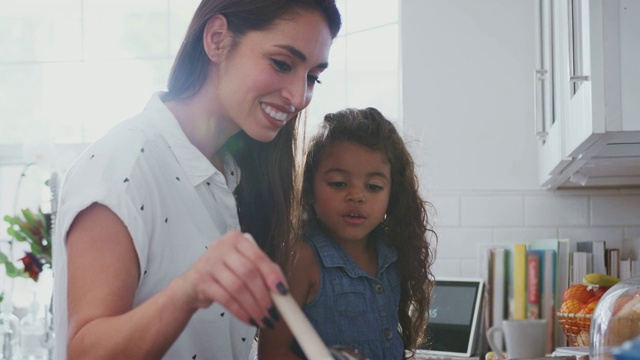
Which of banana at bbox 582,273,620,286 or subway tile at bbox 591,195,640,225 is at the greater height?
subway tile at bbox 591,195,640,225

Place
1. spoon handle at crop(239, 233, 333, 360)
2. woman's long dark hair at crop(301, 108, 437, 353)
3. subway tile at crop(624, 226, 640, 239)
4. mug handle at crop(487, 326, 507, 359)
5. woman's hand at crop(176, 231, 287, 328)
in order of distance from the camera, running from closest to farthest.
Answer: spoon handle at crop(239, 233, 333, 360) < woman's hand at crop(176, 231, 287, 328) < woman's long dark hair at crop(301, 108, 437, 353) < mug handle at crop(487, 326, 507, 359) < subway tile at crop(624, 226, 640, 239)

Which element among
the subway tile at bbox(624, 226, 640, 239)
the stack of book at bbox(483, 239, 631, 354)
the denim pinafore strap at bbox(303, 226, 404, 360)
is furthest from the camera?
the subway tile at bbox(624, 226, 640, 239)

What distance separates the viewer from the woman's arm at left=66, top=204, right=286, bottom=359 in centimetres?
84

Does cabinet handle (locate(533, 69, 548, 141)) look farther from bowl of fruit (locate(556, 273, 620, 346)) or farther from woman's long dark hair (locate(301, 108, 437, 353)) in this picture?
woman's long dark hair (locate(301, 108, 437, 353))

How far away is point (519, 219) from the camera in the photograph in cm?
Result: 329

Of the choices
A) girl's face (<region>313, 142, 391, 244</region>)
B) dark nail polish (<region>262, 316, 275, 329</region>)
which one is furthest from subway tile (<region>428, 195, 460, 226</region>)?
dark nail polish (<region>262, 316, 275, 329</region>)

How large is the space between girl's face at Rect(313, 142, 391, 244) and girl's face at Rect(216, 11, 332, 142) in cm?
58

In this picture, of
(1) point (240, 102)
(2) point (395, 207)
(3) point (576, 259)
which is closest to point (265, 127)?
(1) point (240, 102)

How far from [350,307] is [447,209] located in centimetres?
142

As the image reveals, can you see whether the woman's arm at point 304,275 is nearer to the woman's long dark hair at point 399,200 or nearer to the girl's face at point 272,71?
the woman's long dark hair at point 399,200

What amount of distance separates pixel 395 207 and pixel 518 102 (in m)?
1.27

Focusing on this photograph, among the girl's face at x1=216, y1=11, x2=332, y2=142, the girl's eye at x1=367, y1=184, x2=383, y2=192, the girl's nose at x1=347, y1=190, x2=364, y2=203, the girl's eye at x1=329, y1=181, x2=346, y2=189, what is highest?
the girl's face at x1=216, y1=11, x2=332, y2=142

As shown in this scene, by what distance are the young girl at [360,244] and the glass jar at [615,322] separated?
24.6 inches

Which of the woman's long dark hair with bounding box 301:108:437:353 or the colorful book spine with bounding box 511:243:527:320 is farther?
the colorful book spine with bounding box 511:243:527:320
